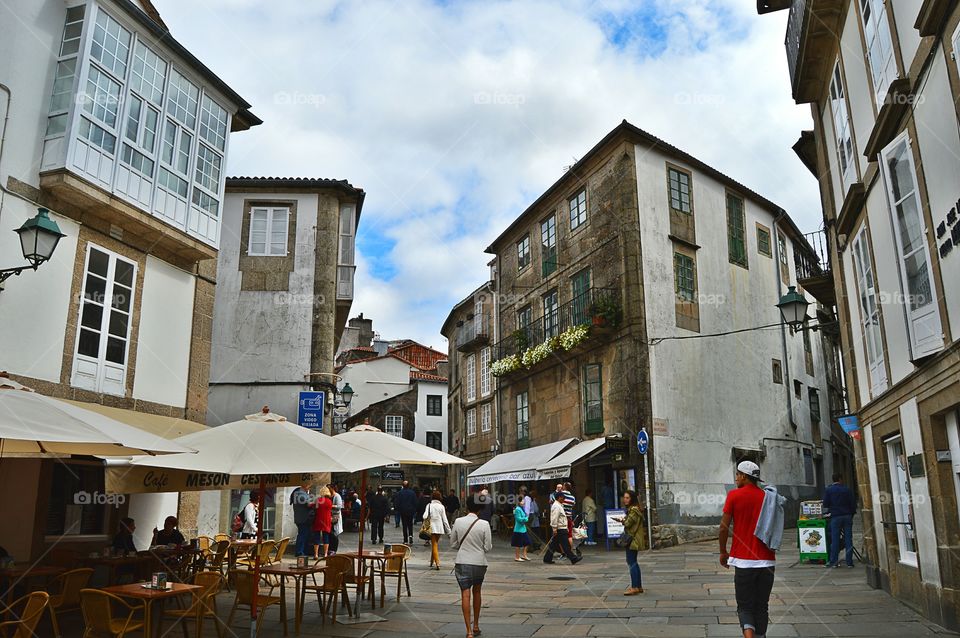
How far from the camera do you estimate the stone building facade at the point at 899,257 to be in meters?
7.37

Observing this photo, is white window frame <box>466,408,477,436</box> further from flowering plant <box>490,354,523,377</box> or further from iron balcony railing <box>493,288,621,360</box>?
flowering plant <box>490,354,523,377</box>

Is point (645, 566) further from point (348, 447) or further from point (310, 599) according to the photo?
point (348, 447)

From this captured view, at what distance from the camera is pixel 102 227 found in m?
12.5

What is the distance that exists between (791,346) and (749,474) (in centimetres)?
2104

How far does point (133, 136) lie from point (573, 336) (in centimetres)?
1343

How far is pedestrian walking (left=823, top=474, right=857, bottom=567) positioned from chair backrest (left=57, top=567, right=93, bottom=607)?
1151cm

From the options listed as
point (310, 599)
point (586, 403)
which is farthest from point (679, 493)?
point (310, 599)

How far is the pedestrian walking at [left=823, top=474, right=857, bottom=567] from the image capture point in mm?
12789

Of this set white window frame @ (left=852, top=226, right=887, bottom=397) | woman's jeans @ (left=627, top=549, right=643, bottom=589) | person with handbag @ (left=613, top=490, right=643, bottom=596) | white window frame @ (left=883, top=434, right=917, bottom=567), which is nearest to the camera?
white window frame @ (left=883, top=434, right=917, bottom=567)

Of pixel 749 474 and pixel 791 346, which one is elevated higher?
pixel 791 346

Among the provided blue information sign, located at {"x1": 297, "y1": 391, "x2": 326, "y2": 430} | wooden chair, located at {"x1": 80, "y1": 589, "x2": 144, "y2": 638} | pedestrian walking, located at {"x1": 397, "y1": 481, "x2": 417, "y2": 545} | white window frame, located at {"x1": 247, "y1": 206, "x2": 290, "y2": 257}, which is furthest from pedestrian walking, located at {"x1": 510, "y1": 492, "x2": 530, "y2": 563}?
wooden chair, located at {"x1": 80, "y1": 589, "x2": 144, "y2": 638}

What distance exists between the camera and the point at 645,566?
15.0m

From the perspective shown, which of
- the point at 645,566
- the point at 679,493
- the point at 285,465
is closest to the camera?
the point at 285,465

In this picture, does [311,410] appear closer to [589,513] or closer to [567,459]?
[567,459]
